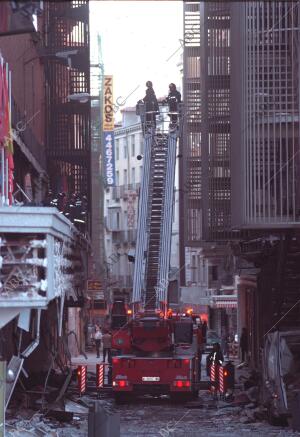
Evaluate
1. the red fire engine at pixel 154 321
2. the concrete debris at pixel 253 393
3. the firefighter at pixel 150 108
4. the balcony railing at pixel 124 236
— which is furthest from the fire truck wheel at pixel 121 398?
the balcony railing at pixel 124 236

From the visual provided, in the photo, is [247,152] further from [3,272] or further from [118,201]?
[118,201]

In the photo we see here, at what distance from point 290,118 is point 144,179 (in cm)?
449

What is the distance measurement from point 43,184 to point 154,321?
1643 centimetres

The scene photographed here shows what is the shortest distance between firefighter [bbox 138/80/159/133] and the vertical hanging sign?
3711 centimetres

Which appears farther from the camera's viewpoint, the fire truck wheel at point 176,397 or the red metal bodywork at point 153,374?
the fire truck wheel at point 176,397

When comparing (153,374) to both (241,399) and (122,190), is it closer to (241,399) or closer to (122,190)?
(241,399)

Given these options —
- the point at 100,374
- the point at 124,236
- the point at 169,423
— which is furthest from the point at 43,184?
the point at 124,236

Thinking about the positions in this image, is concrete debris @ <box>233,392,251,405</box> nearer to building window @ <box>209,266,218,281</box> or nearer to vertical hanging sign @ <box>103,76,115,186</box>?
building window @ <box>209,266,218,281</box>

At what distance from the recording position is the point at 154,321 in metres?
30.8

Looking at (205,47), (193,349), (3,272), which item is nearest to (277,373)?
(193,349)

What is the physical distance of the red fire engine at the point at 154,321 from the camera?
30219 millimetres

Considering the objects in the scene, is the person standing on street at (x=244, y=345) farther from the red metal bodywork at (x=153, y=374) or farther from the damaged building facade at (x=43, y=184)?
the red metal bodywork at (x=153, y=374)

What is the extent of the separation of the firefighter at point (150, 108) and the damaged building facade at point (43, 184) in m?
3.02

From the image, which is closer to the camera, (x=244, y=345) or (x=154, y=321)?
(x=154, y=321)
